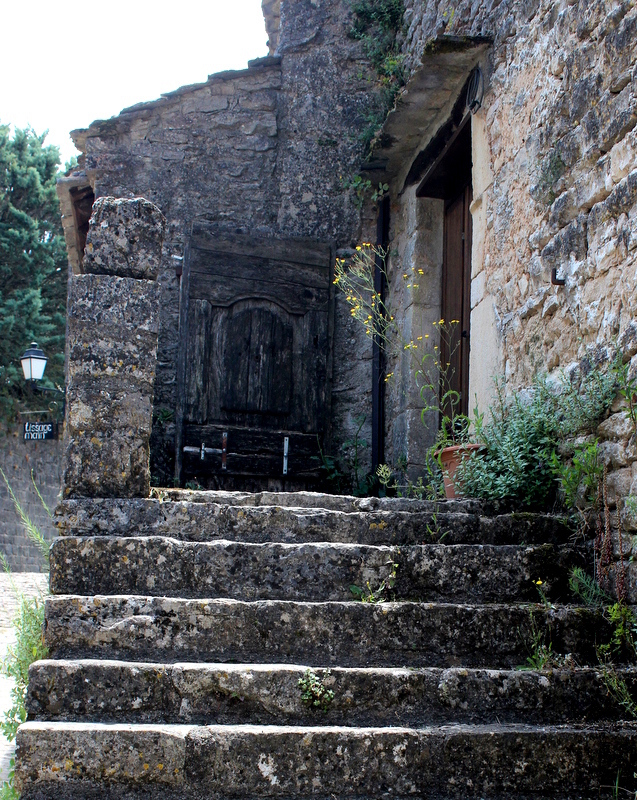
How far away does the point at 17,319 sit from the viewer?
17109mm

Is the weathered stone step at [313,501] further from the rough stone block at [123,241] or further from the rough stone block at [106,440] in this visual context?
the rough stone block at [123,241]

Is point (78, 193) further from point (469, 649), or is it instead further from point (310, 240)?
point (469, 649)

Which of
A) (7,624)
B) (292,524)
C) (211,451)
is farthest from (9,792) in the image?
(7,624)

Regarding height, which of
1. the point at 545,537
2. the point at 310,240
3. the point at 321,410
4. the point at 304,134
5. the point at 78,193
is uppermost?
the point at 304,134

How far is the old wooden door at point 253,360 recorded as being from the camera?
5719 millimetres

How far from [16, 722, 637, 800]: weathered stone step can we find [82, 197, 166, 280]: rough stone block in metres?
1.73

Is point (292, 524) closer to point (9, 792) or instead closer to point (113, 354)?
point (113, 354)

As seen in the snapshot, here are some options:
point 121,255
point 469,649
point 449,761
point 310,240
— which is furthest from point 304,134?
point 449,761

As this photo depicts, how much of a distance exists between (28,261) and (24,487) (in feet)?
19.4

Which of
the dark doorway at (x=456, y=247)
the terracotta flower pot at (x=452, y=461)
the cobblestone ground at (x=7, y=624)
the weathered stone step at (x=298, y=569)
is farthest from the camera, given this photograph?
the dark doorway at (x=456, y=247)

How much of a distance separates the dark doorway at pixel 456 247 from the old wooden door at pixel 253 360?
980 millimetres

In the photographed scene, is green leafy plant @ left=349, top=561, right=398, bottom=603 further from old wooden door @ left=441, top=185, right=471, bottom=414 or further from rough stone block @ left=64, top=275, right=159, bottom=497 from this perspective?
old wooden door @ left=441, top=185, right=471, bottom=414

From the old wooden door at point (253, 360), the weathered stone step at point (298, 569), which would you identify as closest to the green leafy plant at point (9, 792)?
the weathered stone step at point (298, 569)

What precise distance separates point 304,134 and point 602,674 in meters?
5.11
